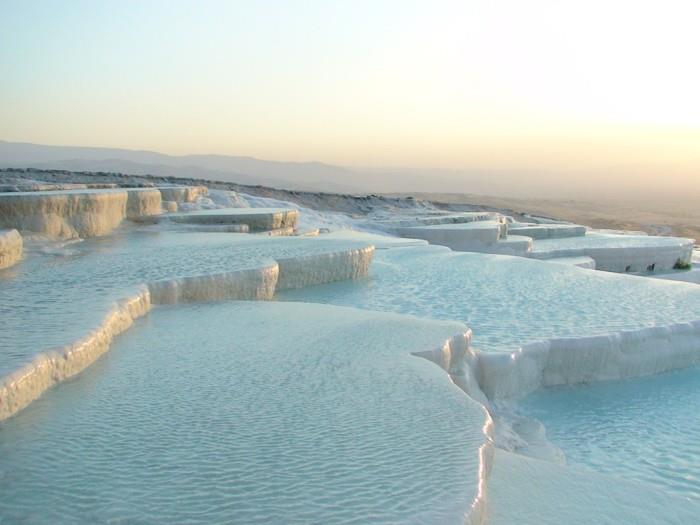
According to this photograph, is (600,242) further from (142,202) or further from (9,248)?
(9,248)

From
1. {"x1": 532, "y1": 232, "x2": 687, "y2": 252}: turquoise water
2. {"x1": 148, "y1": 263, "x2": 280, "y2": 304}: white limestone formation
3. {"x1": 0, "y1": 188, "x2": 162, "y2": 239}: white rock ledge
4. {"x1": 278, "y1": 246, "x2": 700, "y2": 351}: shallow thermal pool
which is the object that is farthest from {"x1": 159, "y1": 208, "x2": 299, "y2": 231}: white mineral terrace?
{"x1": 532, "y1": 232, "x2": 687, "y2": 252}: turquoise water

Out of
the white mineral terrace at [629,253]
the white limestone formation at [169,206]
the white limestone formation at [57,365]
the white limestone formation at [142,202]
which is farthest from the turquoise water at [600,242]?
the white limestone formation at [57,365]

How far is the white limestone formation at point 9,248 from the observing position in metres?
4.92

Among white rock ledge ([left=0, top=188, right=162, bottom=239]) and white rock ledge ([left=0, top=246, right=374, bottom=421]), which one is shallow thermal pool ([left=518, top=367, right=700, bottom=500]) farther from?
white rock ledge ([left=0, top=188, right=162, bottom=239])

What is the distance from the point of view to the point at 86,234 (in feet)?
22.2

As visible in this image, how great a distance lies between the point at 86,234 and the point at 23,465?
16.8 ft

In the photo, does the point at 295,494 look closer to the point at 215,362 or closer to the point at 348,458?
the point at 348,458

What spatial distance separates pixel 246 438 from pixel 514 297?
12.0 feet

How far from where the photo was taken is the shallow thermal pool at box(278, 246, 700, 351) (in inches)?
180

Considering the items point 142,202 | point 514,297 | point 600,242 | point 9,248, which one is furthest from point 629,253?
point 9,248

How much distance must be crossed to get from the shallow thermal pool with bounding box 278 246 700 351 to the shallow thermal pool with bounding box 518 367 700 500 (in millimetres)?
387

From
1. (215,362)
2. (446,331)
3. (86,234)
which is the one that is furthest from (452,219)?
(215,362)

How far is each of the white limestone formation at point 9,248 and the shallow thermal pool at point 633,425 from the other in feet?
12.4

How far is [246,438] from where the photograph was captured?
2.23 meters
